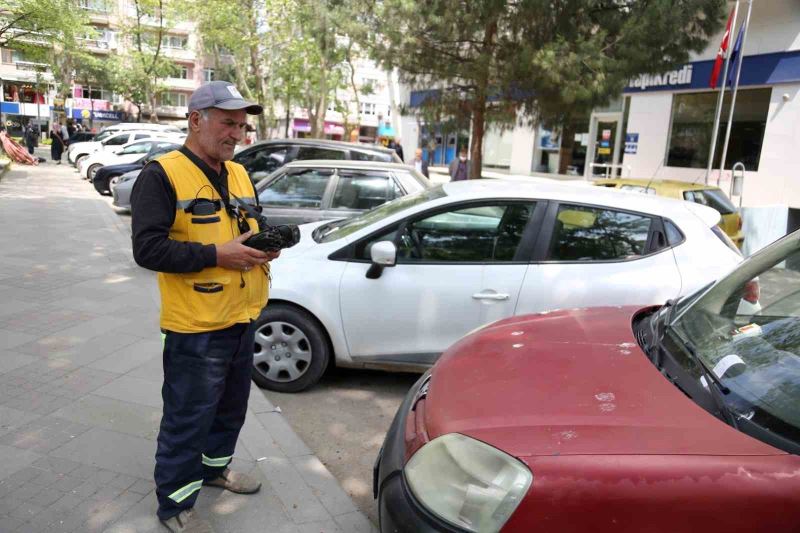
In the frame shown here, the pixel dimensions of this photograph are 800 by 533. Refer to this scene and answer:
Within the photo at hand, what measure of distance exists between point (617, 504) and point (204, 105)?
6.55 feet

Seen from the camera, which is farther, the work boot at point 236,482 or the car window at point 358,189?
the car window at point 358,189

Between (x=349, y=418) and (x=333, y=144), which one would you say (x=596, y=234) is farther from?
(x=333, y=144)

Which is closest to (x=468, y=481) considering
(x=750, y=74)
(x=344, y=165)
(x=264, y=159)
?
(x=344, y=165)

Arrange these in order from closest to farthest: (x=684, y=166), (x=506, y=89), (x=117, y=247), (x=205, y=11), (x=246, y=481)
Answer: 1. (x=246, y=481)
2. (x=117, y=247)
3. (x=506, y=89)
4. (x=684, y=166)
5. (x=205, y=11)

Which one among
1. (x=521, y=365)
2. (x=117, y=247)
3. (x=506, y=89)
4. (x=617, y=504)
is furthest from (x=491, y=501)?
(x=506, y=89)

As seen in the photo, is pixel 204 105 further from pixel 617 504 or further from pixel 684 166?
pixel 684 166

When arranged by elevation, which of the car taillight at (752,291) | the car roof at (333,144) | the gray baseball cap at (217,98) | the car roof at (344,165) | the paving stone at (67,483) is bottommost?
the paving stone at (67,483)

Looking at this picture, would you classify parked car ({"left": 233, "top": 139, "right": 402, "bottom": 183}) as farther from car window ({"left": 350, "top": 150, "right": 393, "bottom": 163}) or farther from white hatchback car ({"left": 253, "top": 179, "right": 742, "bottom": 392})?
white hatchback car ({"left": 253, "top": 179, "right": 742, "bottom": 392})

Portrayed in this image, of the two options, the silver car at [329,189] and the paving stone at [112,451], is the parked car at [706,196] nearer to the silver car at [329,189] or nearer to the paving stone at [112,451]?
the silver car at [329,189]

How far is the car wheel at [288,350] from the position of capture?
416 centimetres

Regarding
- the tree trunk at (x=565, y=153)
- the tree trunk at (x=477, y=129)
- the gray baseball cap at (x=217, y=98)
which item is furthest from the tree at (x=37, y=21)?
the gray baseball cap at (x=217, y=98)

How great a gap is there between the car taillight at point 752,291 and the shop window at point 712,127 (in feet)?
52.0

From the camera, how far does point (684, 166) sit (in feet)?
58.5

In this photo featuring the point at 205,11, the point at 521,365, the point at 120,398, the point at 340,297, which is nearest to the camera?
the point at 521,365
